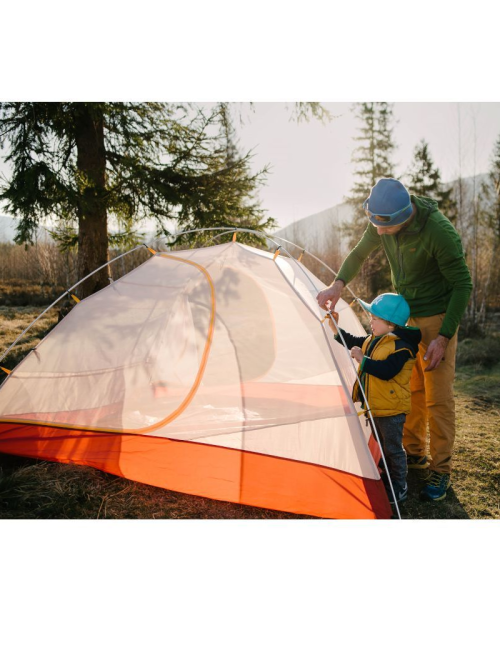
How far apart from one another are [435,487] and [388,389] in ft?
2.19

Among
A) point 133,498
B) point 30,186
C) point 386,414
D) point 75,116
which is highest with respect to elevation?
point 75,116

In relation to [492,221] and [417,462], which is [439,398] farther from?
[492,221]

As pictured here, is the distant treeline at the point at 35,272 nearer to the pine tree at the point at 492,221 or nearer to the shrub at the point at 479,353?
the shrub at the point at 479,353

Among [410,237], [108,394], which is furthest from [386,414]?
[108,394]

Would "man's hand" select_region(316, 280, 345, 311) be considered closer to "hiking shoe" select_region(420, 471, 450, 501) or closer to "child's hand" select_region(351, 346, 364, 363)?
"child's hand" select_region(351, 346, 364, 363)

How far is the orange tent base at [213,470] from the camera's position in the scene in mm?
2264

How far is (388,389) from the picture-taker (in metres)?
2.34

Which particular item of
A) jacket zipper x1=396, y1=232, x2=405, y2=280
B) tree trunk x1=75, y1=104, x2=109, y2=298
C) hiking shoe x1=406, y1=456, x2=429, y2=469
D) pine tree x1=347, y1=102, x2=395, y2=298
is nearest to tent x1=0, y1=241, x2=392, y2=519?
hiking shoe x1=406, y1=456, x2=429, y2=469

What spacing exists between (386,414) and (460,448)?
4.40ft

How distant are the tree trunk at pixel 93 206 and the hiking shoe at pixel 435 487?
412cm

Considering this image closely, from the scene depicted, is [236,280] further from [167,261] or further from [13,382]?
[13,382]

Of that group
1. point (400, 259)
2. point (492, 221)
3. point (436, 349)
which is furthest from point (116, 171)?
point (492, 221)

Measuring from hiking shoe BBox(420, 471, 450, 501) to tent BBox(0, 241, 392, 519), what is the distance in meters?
0.31
